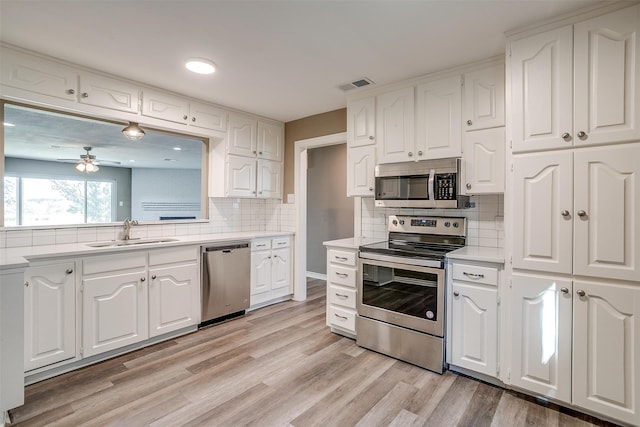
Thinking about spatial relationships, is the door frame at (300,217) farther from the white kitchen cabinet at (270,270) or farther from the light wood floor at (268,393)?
the light wood floor at (268,393)

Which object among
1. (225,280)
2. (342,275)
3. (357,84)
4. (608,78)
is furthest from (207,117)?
(608,78)

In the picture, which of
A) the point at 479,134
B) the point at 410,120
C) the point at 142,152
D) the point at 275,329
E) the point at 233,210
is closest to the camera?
the point at 479,134

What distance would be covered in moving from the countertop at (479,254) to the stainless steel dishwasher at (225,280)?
84.3 inches

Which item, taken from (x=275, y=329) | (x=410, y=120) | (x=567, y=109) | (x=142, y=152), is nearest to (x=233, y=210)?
(x=142, y=152)

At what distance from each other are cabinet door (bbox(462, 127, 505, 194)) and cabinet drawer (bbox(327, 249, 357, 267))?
1.12 m

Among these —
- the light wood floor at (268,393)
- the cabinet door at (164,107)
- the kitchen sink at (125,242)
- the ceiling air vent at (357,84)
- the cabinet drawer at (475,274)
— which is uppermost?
the ceiling air vent at (357,84)

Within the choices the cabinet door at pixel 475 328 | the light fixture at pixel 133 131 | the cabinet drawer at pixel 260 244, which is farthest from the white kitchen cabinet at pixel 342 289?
the light fixture at pixel 133 131

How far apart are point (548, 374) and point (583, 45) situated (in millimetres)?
1971

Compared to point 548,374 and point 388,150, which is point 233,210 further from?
point 548,374

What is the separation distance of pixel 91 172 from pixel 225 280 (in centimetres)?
165

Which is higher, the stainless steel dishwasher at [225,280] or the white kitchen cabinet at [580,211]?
the white kitchen cabinet at [580,211]

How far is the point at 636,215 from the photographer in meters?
1.70

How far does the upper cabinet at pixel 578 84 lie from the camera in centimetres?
172

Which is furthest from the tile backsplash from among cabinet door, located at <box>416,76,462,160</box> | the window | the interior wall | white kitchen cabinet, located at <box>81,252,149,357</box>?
the window
